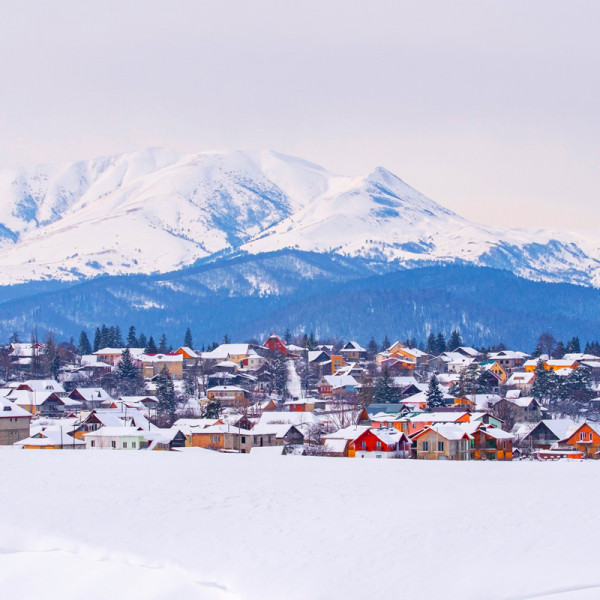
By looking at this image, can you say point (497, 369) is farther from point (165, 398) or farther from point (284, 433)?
point (284, 433)

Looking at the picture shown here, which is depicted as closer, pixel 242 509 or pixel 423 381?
pixel 242 509

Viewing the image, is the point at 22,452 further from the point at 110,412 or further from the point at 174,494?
the point at 110,412

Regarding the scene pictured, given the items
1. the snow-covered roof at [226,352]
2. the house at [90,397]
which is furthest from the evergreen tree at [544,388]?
the snow-covered roof at [226,352]

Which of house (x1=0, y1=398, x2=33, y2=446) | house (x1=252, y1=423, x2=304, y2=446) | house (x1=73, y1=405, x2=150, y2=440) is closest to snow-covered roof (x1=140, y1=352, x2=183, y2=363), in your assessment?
house (x1=73, y1=405, x2=150, y2=440)

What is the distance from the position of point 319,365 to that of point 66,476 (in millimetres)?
88364

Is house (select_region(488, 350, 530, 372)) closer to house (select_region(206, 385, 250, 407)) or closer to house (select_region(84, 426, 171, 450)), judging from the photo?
house (select_region(206, 385, 250, 407))

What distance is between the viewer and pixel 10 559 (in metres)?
16.6

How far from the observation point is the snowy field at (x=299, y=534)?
1505cm

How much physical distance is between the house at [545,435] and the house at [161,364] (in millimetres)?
54288

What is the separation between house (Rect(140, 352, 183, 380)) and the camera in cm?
10800

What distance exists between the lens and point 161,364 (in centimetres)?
10938

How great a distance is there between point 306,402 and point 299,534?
63.0 m

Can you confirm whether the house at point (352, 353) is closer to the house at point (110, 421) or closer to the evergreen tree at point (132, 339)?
the evergreen tree at point (132, 339)

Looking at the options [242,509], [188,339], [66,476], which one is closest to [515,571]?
[242,509]
